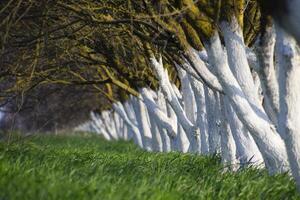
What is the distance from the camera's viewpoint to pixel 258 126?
9289 millimetres

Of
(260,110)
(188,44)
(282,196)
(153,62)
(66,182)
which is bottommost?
(282,196)

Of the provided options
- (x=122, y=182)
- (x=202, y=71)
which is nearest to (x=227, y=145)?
Answer: (x=202, y=71)

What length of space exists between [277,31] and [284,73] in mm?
561

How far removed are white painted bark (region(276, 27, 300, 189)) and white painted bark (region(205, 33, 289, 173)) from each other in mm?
822

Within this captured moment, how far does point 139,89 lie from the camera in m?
21.5

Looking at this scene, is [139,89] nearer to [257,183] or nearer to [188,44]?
[188,44]

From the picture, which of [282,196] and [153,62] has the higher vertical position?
[153,62]

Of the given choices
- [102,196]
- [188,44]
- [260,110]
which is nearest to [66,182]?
[102,196]

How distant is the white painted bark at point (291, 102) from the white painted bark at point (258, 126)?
0.82m

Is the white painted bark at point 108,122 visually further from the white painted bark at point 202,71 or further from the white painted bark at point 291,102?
the white painted bark at point 291,102

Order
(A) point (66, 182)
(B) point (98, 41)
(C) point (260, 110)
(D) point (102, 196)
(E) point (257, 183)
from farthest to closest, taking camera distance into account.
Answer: (B) point (98, 41), (C) point (260, 110), (E) point (257, 183), (A) point (66, 182), (D) point (102, 196)

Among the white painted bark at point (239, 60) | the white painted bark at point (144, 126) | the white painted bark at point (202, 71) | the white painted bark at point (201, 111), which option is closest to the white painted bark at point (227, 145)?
the white painted bark at point (202, 71)

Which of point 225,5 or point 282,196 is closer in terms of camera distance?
point 282,196

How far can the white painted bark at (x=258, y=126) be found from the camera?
9172 mm
